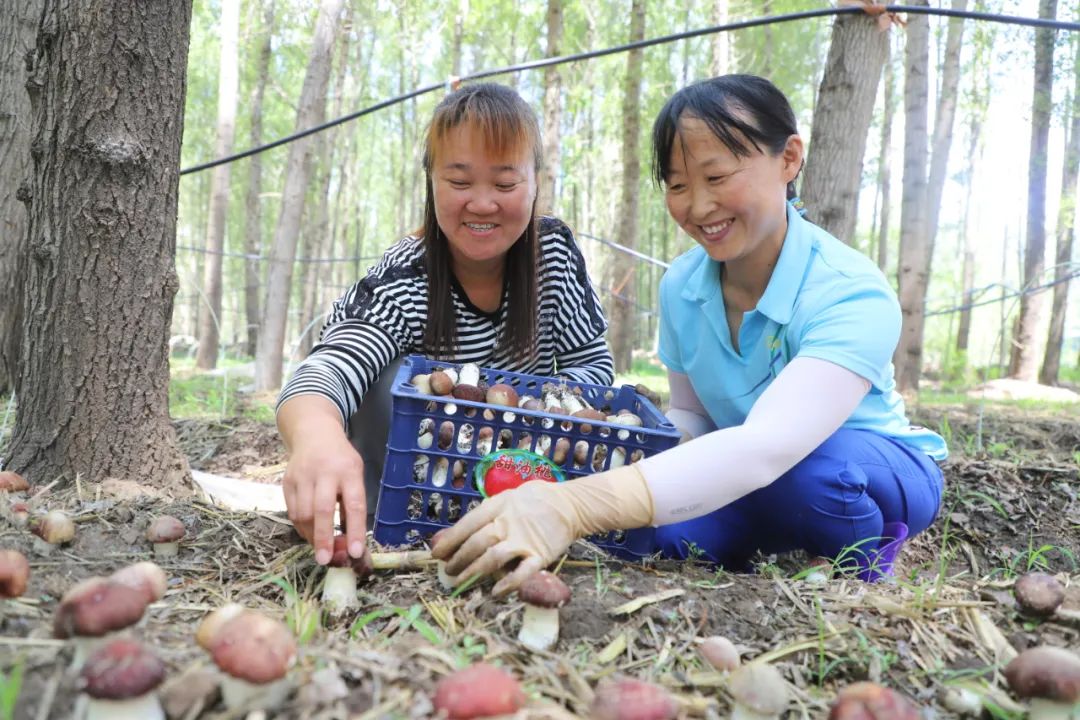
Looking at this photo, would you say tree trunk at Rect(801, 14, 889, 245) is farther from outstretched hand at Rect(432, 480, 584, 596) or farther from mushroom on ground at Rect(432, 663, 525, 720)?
mushroom on ground at Rect(432, 663, 525, 720)

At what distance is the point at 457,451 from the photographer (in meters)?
1.82

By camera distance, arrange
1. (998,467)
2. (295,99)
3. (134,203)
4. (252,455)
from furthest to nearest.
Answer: (295,99) → (252,455) → (998,467) → (134,203)

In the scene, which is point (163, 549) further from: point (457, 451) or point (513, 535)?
point (513, 535)

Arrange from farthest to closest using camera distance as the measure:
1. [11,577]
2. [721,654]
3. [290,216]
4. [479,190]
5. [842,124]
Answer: [290,216], [842,124], [479,190], [721,654], [11,577]

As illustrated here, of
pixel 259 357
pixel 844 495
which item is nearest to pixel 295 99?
pixel 259 357

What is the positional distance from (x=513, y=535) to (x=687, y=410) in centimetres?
116

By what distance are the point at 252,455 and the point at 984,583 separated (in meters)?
3.20

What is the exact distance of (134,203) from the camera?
212 centimetres

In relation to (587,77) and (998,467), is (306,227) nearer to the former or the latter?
(587,77)

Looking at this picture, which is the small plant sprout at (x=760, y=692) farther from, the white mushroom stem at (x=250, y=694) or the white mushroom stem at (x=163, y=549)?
the white mushroom stem at (x=163, y=549)

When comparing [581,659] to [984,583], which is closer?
[581,659]

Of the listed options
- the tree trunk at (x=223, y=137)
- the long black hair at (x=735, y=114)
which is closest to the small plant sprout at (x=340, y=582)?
the long black hair at (x=735, y=114)

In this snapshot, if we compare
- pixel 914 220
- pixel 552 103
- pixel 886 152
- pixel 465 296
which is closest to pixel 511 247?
pixel 465 296

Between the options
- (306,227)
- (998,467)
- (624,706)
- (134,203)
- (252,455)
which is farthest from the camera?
(306,227)
